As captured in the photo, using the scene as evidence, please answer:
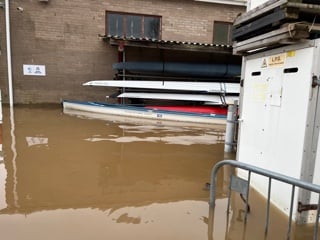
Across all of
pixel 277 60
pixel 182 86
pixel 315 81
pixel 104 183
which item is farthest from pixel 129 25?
pixel 315 81

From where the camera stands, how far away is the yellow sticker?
285 cm

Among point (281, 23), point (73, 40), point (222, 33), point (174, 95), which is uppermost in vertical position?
point (222, 33)

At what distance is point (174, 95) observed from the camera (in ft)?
32.0

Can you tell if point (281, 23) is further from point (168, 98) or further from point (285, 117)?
point (168, 98)

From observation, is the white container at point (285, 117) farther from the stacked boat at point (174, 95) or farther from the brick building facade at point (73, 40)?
the brick building facade at point (73, 40)

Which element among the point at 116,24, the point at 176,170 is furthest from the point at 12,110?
the point at 176,170

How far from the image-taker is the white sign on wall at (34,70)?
10.4m

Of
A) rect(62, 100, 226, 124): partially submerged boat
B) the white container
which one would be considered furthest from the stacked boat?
the white container

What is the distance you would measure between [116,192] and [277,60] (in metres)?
2.21

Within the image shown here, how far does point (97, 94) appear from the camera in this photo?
10969 mm

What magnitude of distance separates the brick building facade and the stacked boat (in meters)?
1.02

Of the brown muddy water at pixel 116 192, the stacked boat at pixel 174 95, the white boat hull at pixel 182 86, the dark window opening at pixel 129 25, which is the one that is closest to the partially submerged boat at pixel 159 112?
the stacked boat at pixel 174 95

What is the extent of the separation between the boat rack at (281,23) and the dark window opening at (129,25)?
814 cm

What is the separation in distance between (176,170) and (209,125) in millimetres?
Result: 4242
